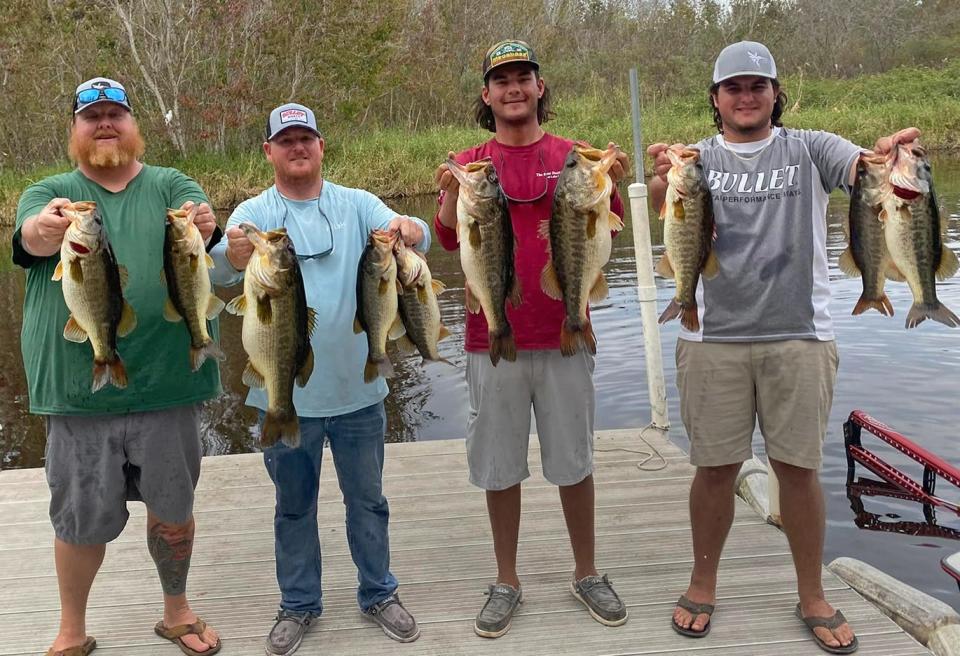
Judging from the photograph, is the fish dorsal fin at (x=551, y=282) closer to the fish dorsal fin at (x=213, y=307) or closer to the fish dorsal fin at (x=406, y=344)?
the fish dorsal fin at (x=406, y=344)

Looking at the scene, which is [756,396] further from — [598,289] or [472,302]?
[472,302]

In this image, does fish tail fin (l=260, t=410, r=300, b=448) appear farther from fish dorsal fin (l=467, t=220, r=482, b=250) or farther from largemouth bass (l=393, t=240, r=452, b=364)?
fish dorsal fin (l=467, t=220, r=482, b=250)

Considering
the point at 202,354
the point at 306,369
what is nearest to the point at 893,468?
the point at 306,369

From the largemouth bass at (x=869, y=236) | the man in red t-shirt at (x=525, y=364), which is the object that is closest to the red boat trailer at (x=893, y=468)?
the largemouth bass at (x=869, y=236)

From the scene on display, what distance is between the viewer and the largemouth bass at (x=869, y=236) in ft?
11.8

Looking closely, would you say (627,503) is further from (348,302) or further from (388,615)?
(348,302)

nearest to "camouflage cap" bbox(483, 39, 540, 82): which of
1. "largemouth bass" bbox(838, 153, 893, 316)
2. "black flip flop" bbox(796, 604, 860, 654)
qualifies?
"largemouth bass" bbox(838, 153, 893, 316)

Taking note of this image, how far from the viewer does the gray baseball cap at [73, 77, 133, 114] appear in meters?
3.55

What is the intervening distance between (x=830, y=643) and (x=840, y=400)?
237 inches

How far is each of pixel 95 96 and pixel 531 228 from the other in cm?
197

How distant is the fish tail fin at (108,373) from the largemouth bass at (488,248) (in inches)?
58.7

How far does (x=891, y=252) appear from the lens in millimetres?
3744

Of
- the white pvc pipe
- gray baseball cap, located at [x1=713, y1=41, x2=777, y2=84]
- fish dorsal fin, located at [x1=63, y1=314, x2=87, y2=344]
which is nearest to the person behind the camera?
fish dorsal fin, located at [x1=63, y1=314, x2=87, y2=344]

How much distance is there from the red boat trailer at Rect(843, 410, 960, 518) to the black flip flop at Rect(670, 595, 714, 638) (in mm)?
2441
